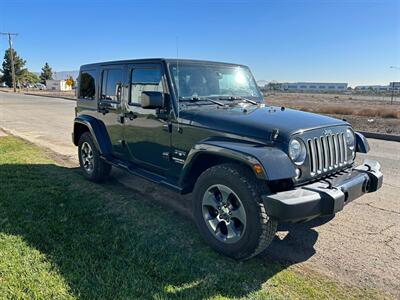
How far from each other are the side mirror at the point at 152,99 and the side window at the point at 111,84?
121cm

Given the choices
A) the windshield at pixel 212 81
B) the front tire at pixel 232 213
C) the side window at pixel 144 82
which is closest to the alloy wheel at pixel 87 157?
the side window at pixel 144 82

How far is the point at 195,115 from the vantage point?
12.2 ft

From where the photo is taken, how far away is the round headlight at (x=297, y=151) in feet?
10.1

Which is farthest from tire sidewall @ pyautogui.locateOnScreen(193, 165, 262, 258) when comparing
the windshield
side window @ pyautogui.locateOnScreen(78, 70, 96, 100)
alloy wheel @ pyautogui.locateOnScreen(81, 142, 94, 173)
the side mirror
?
side window @ pyautogui.locateOnScreen(78, 70, 96, 100)

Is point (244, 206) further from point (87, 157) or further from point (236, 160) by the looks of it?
point (87, 157)

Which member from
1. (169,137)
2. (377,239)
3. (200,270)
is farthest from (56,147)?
(377,239)

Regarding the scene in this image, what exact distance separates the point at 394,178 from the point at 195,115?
4381mm

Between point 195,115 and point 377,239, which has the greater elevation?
point 195,115

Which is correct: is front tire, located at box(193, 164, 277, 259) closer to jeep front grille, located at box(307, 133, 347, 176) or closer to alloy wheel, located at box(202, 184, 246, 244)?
alloy wheel, located at box(202, 184, 246, 244)

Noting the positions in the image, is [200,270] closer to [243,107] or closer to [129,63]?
[243,107]

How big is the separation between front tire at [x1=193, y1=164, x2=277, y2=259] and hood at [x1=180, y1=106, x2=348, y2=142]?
41 cm

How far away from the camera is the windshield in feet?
13.3

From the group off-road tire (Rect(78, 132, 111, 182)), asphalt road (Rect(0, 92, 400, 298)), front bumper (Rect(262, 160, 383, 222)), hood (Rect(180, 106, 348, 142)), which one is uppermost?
hood (Rect(180, 106, 348, 142))

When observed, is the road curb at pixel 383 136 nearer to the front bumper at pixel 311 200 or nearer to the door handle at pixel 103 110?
the front bumper at pixel 311 200
